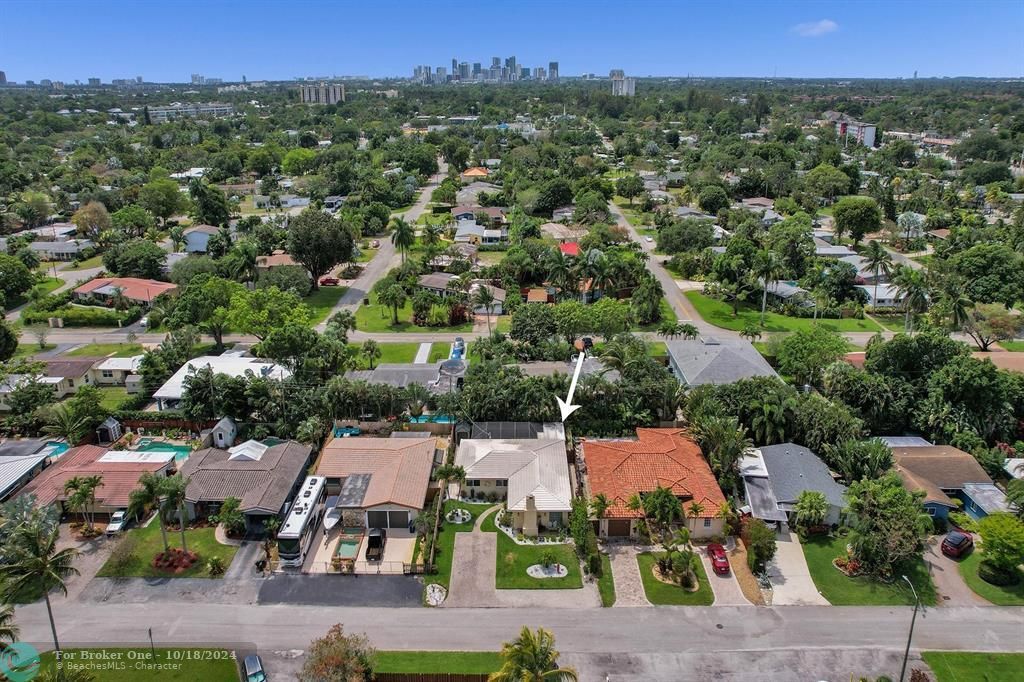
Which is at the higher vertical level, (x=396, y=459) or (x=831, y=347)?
(x=831, y=347)

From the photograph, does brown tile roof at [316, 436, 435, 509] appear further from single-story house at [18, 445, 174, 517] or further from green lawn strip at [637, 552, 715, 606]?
green lawn strip at [637, 552, 715, 606]

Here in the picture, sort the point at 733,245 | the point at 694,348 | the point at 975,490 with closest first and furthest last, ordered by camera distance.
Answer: the point at 975,490, the point at 694,348, the point at 733,245

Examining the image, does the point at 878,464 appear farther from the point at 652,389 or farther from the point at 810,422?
the point at 652,389

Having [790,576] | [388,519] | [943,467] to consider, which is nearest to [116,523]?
[388,519]

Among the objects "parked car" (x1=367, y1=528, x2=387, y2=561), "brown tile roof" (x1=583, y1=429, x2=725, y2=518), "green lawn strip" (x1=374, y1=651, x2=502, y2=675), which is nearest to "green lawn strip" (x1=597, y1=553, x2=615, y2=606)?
"brown tile roof" (x1=583, y1=429, x2=725, y2=518)

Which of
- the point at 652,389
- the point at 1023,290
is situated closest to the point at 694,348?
the point at 652,389
